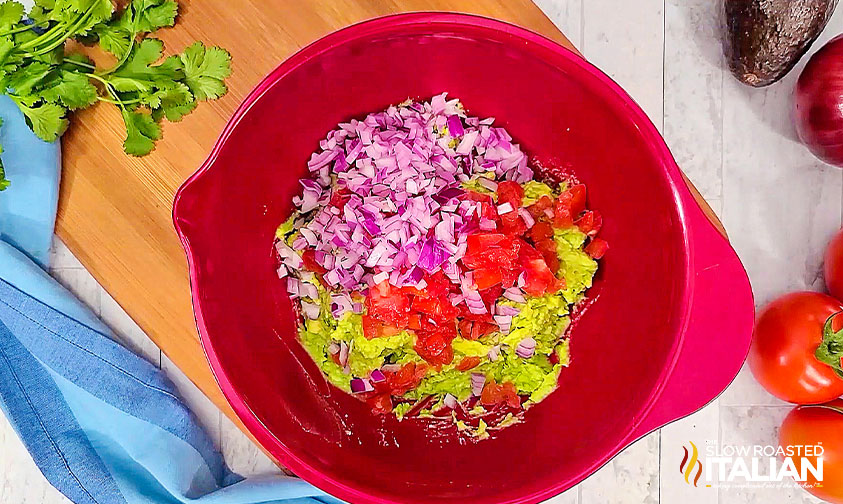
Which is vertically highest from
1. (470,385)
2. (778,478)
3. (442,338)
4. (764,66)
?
(764,66)

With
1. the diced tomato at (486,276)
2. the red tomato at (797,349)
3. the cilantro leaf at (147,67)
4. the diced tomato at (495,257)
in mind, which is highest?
the cilantro leaf at (147,67)

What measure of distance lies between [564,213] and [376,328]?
1.08 ft

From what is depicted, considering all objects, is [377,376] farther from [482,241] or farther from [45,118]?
[45,118]

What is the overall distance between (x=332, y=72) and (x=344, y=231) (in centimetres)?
23

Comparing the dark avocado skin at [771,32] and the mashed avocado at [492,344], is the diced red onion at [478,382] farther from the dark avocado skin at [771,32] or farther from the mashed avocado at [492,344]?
the dark avocado skin at [771,32]

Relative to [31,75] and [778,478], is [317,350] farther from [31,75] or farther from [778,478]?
[778,478]

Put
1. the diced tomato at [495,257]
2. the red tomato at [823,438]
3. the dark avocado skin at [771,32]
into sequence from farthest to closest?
the red tomato at [823,438], the dark avocado skin at [771,32], the diced tomato at [495,257]

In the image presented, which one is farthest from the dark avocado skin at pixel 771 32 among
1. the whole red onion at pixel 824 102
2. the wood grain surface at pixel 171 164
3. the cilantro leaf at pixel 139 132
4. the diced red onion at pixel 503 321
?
the cilantro leaf at pixel 139 132

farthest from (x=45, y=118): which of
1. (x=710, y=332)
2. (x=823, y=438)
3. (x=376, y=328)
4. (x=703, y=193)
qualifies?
(x=823, y=438)

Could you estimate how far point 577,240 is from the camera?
111 centimetres

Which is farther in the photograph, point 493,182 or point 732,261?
point 493,182

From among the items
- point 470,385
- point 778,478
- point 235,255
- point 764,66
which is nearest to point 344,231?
point 235,255

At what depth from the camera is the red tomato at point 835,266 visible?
1262 millimetres

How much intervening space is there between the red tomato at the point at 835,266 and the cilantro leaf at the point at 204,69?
1.05m
